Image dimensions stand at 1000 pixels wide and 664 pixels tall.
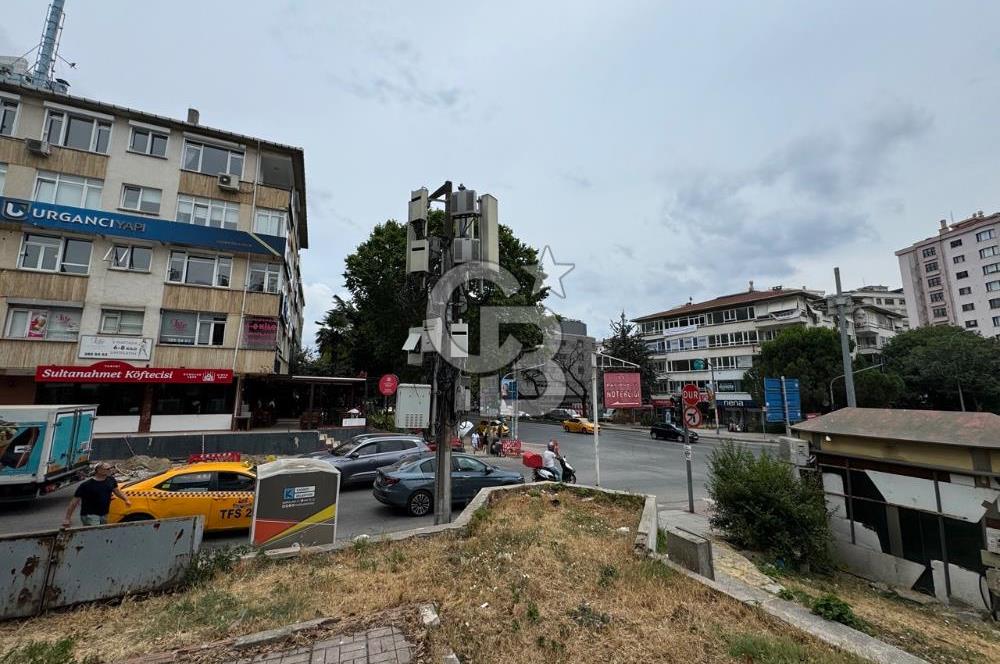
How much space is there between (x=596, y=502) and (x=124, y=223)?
23.2m

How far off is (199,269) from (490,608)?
2273 centimetres

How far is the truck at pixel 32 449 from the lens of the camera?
33.9 ft

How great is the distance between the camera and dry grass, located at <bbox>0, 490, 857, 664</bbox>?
382cm

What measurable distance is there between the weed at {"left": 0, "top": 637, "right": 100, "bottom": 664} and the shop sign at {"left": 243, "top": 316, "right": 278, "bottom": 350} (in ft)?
62.1

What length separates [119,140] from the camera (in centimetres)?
2066

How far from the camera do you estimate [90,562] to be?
4.91 metres

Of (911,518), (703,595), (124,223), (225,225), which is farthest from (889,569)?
(124,223)

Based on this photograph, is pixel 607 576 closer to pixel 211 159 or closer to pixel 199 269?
pixel 199 269

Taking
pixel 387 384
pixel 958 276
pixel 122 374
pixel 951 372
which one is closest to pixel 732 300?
pixel 951 372

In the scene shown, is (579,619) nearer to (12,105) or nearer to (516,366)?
(12,105)

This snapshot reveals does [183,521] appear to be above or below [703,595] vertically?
above

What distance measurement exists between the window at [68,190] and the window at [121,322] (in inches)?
202

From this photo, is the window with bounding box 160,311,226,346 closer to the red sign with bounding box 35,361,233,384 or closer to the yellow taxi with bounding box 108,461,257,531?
the red sign with bounding box 35,361,233,384

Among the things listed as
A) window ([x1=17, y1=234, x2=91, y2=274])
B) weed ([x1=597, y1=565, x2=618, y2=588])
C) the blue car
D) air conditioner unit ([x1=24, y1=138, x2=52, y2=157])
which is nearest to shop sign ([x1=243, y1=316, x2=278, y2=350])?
window ([x1=17, y1=234, x2=91, y2=274])
